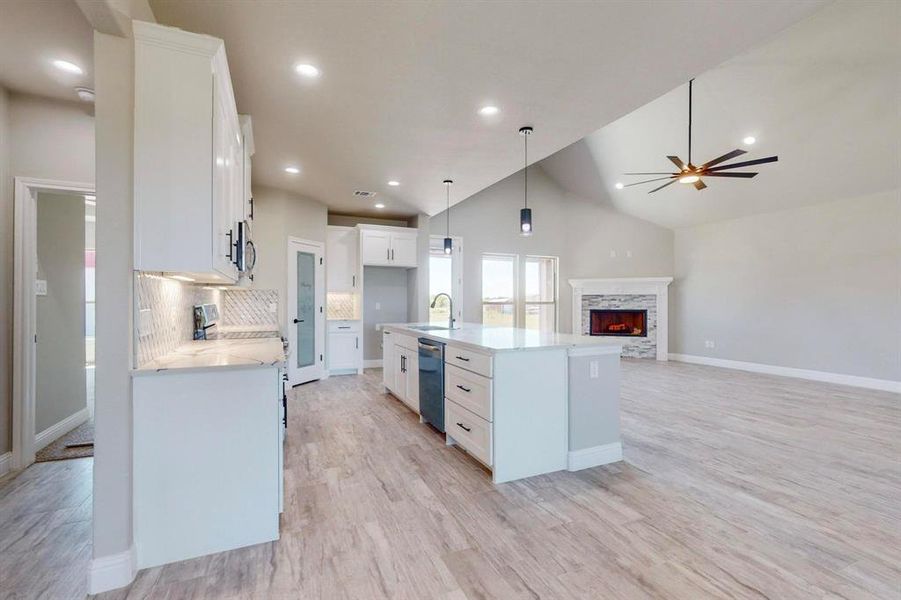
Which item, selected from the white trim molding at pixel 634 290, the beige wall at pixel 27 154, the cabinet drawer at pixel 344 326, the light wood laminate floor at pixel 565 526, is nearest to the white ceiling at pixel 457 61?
the beige wall at pixel 27 154

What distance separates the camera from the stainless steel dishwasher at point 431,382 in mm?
3375

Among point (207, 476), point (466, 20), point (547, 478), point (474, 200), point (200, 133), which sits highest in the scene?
point (474, 200)

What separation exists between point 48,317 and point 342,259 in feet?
11.4

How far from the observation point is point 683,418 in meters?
4.06

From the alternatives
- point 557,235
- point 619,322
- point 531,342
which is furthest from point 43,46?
point 619,322

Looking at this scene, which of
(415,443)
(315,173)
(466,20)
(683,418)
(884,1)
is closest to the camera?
(466,20)

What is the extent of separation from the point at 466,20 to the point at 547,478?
2829 mm

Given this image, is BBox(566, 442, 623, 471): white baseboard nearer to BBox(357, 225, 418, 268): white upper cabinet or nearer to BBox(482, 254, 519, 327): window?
BBox(357, 225, 418, 268): white upper cabinet

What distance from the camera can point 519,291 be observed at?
8109 mm

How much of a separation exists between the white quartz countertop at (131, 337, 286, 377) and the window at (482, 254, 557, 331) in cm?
573

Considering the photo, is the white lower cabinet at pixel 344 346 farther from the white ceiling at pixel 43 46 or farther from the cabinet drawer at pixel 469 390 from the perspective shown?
the white ceiling at pixel 43 46

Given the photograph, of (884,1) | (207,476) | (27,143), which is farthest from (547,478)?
(884,1)

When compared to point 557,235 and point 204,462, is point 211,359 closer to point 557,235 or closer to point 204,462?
point 204,462

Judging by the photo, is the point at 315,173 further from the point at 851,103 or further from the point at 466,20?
the point at 851,103
